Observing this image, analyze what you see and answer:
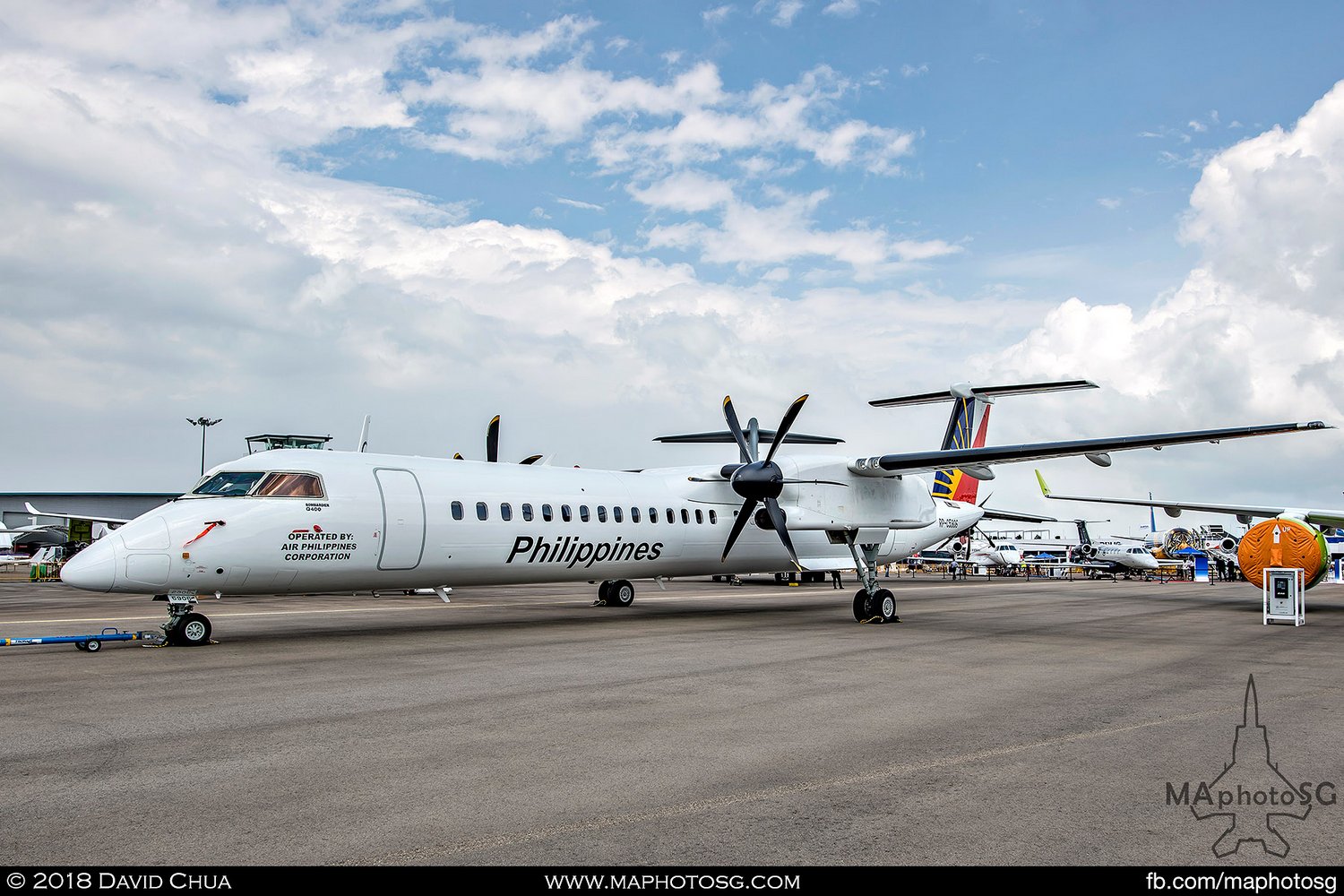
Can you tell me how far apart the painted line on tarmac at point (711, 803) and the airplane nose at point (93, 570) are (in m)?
10.3

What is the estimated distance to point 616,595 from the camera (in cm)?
2567

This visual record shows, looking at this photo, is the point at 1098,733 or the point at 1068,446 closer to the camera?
the point at 1098,733

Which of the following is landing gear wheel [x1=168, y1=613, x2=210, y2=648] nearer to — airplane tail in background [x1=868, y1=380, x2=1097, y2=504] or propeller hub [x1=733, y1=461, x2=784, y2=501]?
propeller hub [x1=733, y1=461, x2=784, y2=501]

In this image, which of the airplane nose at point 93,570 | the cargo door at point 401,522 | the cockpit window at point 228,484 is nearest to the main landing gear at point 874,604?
the cargo door at point 401,522

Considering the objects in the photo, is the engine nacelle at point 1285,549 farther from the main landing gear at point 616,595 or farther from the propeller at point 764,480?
the main landing gear at point 616,595

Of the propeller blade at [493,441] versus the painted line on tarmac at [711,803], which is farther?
the propeller blade at [493,441]

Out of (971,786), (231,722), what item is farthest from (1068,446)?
(231,722)

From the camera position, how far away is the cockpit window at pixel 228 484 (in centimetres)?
1445

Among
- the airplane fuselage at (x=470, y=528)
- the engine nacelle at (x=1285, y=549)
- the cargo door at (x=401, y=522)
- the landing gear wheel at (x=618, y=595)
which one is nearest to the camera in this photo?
the airplane fuselage at (x=470, y=528)

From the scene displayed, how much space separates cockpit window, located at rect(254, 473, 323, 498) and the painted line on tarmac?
11.2m

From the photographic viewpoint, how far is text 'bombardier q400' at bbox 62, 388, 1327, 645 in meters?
13.9

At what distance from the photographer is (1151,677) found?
1117 cm

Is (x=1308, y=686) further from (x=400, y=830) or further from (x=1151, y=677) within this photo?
(x=400, y=830)

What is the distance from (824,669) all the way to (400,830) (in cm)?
771
